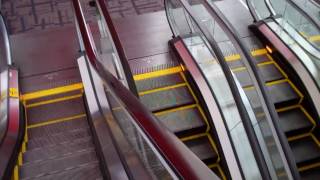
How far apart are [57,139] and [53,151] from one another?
0.92 feet

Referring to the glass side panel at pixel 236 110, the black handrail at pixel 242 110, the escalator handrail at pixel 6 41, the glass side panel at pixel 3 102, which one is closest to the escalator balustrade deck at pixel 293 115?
the glass side panel at pixel 236 110

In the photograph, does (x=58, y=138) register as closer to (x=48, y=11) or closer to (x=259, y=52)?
(x=259, y=52)

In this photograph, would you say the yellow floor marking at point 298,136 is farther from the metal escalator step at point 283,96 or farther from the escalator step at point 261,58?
the escalator step at point 261,58

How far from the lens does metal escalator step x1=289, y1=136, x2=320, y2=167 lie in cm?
444

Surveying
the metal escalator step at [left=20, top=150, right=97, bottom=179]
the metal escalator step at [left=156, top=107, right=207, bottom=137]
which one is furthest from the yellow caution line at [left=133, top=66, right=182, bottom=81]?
the metal escalator step at [left=20, top=150, right=97, bottom=179]

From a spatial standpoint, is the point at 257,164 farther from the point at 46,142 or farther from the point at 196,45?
the point at 46,142

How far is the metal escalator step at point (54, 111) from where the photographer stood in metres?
4.50

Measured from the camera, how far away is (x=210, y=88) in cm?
442

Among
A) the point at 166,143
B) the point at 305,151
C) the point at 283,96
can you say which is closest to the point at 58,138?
the point at 166,143

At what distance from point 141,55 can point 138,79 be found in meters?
0.65

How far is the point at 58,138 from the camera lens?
3.96 meters

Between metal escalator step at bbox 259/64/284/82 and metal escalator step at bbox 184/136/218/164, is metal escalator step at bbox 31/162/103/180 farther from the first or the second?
metal escalator step at bbox 259/64/284/82

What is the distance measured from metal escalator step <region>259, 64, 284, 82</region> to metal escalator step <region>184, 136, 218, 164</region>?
1234 mm

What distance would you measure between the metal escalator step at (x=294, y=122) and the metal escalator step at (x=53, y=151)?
2.42 m
